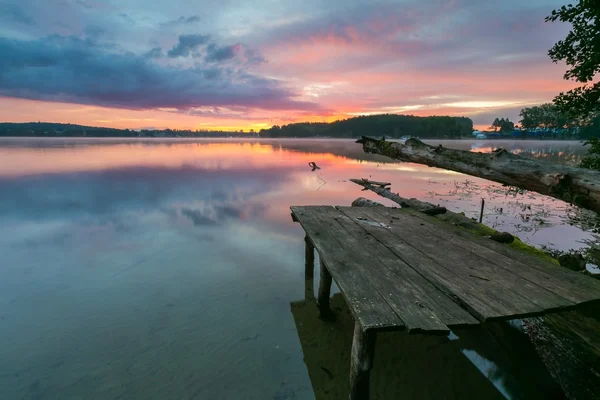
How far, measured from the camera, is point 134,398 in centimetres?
374

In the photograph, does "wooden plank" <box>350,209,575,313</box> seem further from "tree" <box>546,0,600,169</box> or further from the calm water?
"tree" <box>546,0,600,169</box>

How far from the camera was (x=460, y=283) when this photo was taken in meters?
3.02

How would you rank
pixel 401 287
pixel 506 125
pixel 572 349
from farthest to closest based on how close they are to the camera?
1. pixel 506 125
2. pixel 572 349
3. pixel 401 287

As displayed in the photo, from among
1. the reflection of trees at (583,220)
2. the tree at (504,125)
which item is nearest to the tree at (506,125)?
the tree at (504,125)

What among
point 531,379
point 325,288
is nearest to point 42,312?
point 325,288

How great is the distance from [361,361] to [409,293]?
887mm

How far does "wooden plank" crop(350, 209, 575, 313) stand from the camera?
8.95 feet

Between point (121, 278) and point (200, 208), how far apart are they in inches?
284

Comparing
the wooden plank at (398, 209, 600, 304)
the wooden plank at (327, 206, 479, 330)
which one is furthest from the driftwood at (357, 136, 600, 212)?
the wooden plank at (327, 206, 479, 330)

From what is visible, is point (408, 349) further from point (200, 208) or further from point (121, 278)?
point (200, 208)

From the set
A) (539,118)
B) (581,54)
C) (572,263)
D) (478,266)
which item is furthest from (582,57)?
(539,118)

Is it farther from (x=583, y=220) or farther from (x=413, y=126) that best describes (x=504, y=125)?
(x=583, y=220)

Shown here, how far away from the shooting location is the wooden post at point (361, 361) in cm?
300

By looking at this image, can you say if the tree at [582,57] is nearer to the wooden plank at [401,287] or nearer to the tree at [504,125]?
the wooden plank at [401,287]
